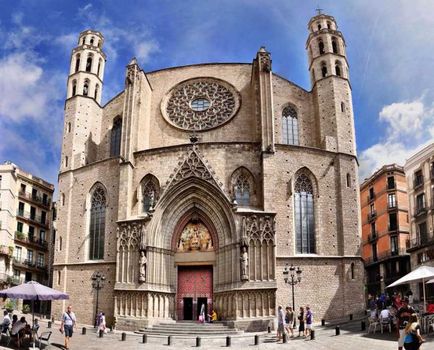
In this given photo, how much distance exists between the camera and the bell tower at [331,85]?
30875mm

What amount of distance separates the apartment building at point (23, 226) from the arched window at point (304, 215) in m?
24.6

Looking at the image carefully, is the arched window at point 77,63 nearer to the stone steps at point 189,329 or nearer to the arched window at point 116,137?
the arched window at point 116,137

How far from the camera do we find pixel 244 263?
1030 inches

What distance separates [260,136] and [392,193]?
992 inches

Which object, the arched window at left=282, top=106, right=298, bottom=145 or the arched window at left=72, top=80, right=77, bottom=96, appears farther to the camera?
the arched window at left=72, top=80, right=77, bottom=96

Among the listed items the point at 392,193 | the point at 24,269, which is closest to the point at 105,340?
the point at 24,269

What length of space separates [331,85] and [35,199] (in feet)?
97.5

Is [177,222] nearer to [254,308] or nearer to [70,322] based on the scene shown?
[254,308]

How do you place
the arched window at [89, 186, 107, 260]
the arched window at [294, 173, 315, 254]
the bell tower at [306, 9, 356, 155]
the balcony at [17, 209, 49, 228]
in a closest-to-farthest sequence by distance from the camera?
the arched window at [294, 173, 315, 254]
the arched window at [89, 186, 107, 260]
the bell tower at [306, 9, 356, 155]
the balcony at [17, 209, 49, 228]

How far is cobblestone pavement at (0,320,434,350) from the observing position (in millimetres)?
18234

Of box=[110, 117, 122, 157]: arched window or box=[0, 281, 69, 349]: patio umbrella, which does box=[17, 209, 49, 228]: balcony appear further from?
box=[0, 281, 69, 349]: patio umbrella

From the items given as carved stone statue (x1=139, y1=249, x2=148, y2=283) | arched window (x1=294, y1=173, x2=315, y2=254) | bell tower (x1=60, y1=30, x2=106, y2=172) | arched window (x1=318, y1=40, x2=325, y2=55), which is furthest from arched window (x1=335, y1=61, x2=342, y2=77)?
carved stone statue (x1=139, y1=249, x2=148, y2=283)

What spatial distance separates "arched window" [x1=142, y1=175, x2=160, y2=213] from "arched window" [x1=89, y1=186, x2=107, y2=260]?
279 cm

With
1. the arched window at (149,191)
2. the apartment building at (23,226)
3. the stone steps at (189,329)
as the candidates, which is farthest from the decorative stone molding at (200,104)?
the apartment building at (23,226)
